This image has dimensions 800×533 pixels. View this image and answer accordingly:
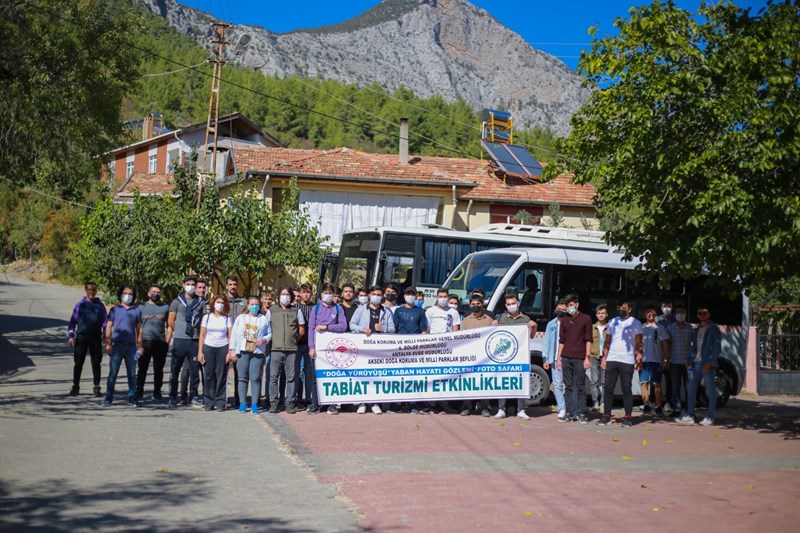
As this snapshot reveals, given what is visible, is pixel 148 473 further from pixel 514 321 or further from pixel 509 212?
pixel 509 212

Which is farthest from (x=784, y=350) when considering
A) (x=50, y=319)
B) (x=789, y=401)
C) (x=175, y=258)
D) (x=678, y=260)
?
(x=50, y=319)

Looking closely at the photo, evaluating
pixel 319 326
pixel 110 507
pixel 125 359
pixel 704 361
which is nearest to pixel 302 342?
pixel 319 326

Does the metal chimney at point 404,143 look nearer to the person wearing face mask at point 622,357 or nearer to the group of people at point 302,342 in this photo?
the group of people at point 302,342

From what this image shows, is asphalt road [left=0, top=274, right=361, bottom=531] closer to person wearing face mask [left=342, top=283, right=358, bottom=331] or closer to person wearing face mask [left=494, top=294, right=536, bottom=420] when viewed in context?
person wearing face mask [left=342, top=283, right=358, bottom=331]

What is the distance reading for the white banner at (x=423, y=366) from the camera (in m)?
15.2

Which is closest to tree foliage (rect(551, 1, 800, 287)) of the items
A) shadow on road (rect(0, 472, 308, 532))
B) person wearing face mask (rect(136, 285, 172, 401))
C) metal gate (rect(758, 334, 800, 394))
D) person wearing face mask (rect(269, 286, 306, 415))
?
person wearing face mask (rect(269, 286, 306, 415))

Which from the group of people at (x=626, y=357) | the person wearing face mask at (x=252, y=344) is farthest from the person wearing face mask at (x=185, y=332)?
the group of people at (x=626, y=357)

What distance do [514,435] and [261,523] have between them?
20.9 feet

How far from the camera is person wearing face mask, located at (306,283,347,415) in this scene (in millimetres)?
15125

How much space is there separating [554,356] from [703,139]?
422 cm

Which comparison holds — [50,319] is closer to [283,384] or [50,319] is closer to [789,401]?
[283,384]

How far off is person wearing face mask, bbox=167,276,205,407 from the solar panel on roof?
93.2 ft

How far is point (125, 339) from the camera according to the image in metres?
15.3

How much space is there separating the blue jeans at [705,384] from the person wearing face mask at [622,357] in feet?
3.42
